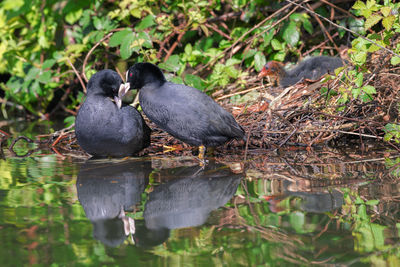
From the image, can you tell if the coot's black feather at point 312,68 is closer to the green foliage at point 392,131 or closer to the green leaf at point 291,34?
the green leaf at point 291,34

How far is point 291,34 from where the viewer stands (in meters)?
5.24

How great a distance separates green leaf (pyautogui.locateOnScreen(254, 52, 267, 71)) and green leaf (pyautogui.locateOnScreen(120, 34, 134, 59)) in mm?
1241

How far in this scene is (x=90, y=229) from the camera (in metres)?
2.19

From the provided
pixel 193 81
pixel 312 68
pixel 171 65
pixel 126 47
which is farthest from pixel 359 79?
pixel 126 47

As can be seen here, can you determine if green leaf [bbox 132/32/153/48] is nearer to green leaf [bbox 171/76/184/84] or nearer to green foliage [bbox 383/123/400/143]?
green leaf [bbox 171/76/184/84]

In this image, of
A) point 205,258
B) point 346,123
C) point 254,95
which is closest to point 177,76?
point 254,95

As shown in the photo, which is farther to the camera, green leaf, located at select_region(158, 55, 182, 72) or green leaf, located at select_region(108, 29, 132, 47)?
green leaf, located at select_region(108, 29, 132, 47)

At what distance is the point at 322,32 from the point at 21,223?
423 cm

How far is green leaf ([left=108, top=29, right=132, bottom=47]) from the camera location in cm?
533

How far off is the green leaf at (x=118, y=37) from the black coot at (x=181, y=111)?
145 centimetres

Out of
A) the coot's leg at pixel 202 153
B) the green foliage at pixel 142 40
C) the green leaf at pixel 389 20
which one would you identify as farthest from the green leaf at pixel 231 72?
the green leaf at pixel 389 20

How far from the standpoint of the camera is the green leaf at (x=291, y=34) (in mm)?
5238

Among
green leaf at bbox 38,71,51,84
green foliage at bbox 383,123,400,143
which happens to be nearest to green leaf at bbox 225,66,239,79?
green foliage at bbox 383,123,400,143

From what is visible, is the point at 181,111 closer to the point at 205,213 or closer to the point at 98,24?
the point at 205,213
